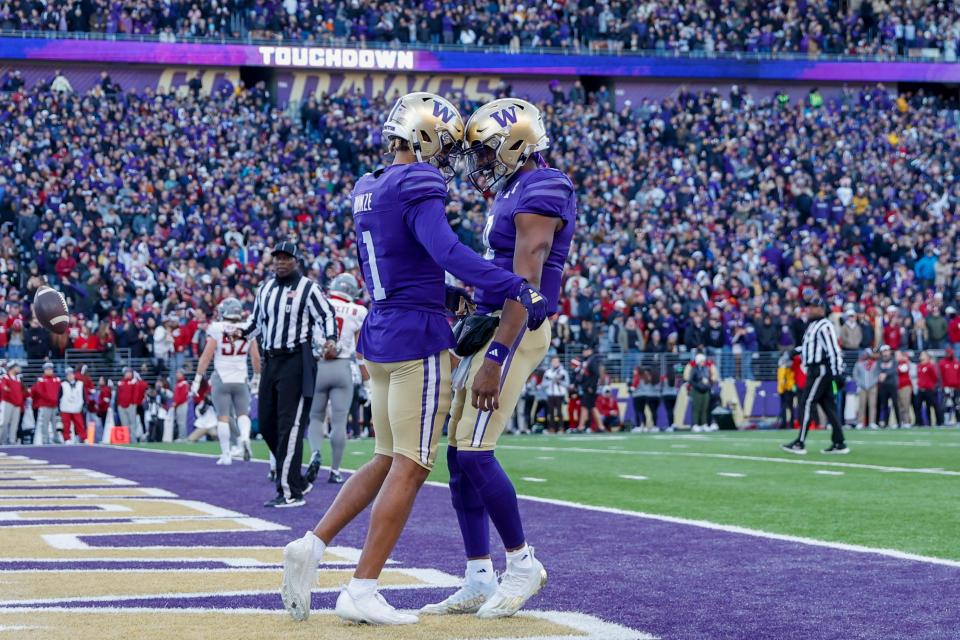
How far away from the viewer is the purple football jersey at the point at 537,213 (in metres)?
5.21

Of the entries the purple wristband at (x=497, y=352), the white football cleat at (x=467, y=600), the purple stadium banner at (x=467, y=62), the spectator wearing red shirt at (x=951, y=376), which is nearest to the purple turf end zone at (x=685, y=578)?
the white football cleat at (x=467, y=600)

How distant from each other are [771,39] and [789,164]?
6816 millimetres

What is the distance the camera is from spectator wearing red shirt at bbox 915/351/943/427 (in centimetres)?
2527

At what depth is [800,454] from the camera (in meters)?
15.1

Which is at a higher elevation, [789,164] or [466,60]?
[466,60]

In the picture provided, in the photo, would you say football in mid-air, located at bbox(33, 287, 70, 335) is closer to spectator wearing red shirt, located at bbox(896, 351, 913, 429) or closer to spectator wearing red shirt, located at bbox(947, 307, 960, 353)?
spectator wearing red shirt, located at bbox(896, 351, 913, 429)

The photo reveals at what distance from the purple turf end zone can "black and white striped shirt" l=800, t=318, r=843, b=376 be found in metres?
7.28

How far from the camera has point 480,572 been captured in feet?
17.1

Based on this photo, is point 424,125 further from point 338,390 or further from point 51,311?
point 338,390

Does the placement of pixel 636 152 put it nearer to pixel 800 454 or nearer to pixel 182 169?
pixel 182 169

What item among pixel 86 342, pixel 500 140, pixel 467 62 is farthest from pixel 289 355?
pixel 467 62

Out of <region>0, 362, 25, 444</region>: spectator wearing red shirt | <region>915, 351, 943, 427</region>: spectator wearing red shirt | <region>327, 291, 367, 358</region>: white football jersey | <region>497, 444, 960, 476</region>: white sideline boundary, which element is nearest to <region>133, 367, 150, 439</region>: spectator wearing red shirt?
<region>0, 362, 25, 444</region>: spectator wearing red shirt

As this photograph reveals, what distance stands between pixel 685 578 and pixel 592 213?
26.4m

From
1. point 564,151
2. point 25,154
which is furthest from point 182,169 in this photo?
point 564,151
